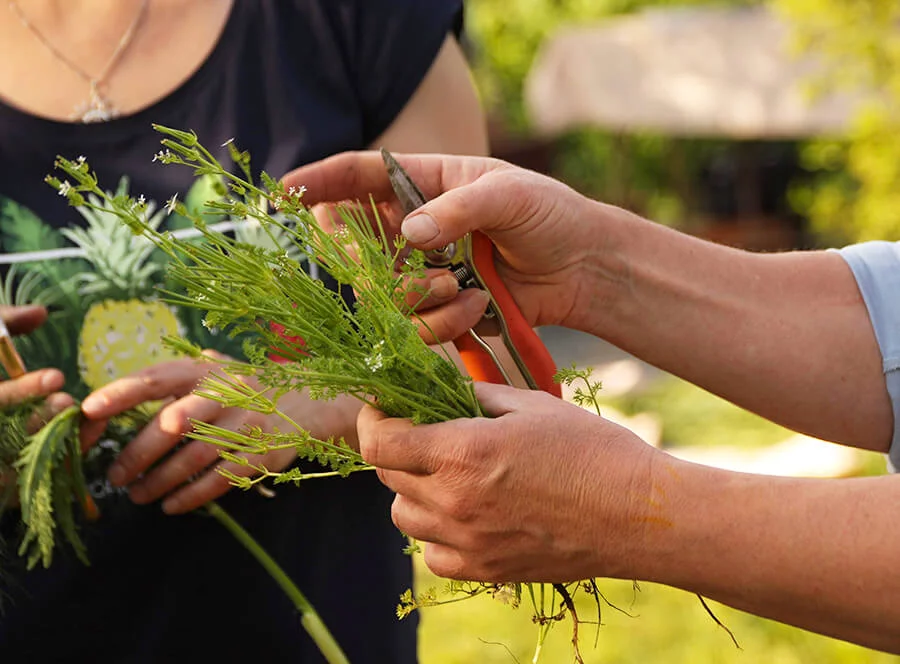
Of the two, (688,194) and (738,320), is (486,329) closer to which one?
(738,320)

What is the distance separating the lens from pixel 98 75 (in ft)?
5.86

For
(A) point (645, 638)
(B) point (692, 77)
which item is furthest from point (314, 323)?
(B) point (692, 77)

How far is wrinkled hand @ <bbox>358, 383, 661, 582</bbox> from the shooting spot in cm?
110

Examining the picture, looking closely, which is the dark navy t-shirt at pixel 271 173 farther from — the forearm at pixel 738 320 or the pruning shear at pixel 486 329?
the forearm at pixel 738 320

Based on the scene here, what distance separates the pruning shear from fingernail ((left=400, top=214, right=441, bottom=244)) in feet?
0.26

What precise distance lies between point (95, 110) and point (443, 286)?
783 millimetres

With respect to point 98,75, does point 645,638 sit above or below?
below

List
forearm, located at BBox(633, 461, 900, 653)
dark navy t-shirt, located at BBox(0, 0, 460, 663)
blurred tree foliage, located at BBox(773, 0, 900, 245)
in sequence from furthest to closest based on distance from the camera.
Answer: blurred tree foliage, located at BBox(773, 0, 900, 245)
dark navy t-shirt, located at BBox(0, 0, 460, 663)
forearm, located at BBox(633, 461, 900, 653)

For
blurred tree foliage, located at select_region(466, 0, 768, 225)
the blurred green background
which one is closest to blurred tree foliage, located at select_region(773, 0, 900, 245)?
the blurred green background

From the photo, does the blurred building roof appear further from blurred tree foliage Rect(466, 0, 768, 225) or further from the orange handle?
the orange handle

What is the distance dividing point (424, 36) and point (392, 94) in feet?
0.37

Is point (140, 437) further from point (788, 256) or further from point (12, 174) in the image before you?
point (788, 256)

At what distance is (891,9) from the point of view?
5.97 m

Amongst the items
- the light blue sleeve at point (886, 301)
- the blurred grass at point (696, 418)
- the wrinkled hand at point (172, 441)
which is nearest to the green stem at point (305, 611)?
the wrinkled hand at point (172, 441)
